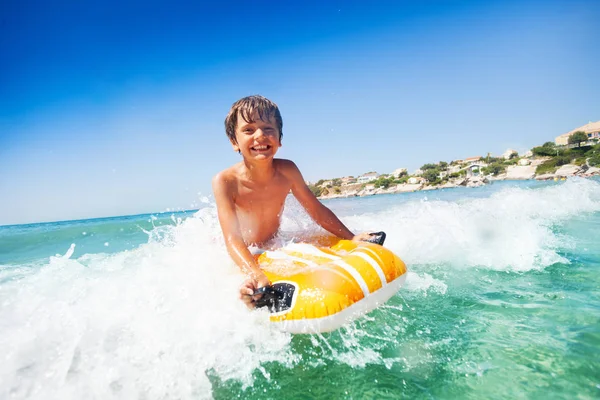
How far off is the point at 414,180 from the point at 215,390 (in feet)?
206

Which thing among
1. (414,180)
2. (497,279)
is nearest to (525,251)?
(497,279)

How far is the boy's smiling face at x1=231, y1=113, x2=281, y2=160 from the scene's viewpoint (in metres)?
2.71

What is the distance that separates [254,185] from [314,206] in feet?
2.30

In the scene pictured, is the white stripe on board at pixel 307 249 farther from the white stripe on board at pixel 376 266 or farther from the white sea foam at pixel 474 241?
the white sea foam at pixel 474 241

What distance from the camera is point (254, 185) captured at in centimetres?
294

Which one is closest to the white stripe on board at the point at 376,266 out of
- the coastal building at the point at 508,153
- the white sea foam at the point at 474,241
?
the white sea foam at the point at 474,241

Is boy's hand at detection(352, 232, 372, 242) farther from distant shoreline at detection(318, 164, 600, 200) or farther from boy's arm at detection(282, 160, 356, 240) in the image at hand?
distant shoreline at detection(318, 164, 600, 200)

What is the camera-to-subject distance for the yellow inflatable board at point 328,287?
196 cm

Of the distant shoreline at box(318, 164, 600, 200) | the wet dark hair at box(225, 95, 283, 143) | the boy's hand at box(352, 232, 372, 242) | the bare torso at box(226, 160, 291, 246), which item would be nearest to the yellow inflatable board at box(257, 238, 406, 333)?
the boy's hand at box(352, 232, 372, 242)

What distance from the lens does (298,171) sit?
3271 mm

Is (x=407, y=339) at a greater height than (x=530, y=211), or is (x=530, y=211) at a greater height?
(x=407, y=339)

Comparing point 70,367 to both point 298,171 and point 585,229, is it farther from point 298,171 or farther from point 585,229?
point 585,229

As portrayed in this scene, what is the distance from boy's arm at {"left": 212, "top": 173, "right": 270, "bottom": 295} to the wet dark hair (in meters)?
0.44

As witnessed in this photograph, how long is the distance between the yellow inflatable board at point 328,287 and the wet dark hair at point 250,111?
1200mm
